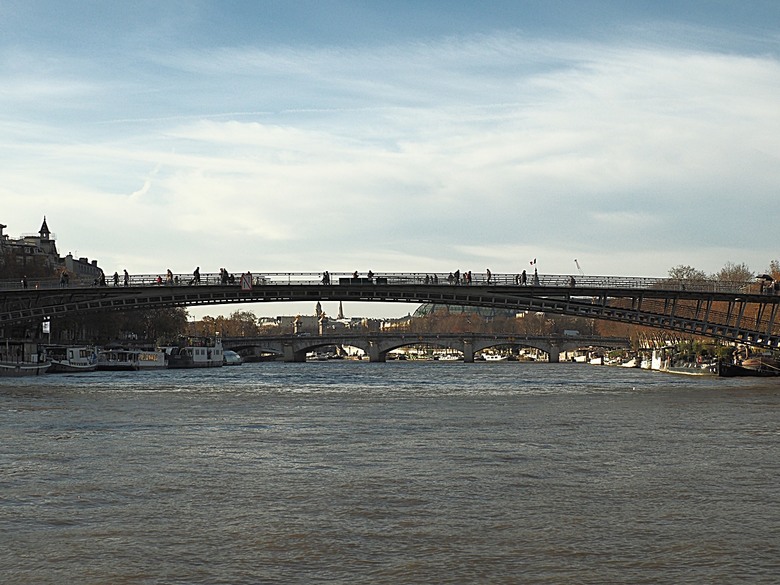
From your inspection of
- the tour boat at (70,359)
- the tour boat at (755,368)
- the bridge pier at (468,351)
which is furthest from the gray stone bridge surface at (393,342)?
the tour boat at (755,368)

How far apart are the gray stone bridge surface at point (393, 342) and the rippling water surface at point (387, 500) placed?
4701 inches

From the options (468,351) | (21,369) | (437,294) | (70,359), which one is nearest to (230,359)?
(70,359)

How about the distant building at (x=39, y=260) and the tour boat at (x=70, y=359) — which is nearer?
the tour boat at (x=70, y=359)

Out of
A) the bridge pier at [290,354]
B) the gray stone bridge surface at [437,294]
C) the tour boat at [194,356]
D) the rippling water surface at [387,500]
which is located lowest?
the bridge pier at [290,354]

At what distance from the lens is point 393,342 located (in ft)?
561

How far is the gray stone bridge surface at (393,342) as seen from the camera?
516 feet

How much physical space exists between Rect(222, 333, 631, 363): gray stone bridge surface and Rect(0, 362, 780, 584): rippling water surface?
11939 centimetres

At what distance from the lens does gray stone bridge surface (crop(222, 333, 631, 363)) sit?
157 meters

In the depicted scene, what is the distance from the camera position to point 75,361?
303 feet

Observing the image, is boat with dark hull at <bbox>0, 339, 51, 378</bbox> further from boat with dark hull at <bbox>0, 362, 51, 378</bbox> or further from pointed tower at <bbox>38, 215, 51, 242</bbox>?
pointed tower at <bbox>38, 215, 51, 242</bbox>

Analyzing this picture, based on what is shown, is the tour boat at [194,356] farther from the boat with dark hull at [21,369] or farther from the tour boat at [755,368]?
the tour boat at [755,368]

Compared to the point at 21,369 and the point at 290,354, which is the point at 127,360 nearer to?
the point at 21,369

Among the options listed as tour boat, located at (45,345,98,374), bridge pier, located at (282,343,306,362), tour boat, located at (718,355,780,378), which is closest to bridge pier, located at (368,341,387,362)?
bridge pier, located at (282,343,306,362)

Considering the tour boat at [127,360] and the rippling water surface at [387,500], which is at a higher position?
the rippling water surface at [387,500]
